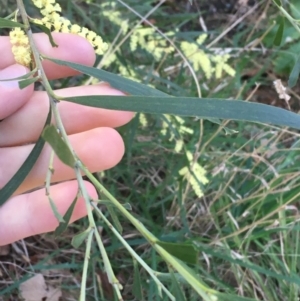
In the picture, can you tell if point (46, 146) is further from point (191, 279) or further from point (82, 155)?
point (191, 279)

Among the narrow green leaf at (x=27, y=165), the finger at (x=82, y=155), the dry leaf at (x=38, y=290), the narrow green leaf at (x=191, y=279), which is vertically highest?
the narrow green leaf at (x=191, y=279)

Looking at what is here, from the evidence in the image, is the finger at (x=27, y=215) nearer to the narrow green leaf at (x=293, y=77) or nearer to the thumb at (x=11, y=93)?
the thumb at (x=11, y=93)

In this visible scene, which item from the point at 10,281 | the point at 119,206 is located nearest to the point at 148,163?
the point at 10,281

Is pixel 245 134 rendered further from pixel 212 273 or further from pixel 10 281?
pixel 10 281

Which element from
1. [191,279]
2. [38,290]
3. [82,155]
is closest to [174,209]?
[38,290]

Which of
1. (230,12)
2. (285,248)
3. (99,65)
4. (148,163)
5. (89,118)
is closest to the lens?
(89,118)

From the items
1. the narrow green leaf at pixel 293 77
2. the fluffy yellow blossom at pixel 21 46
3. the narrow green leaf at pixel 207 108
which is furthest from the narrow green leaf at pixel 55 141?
the narrow green leaf at pixel 293 77
